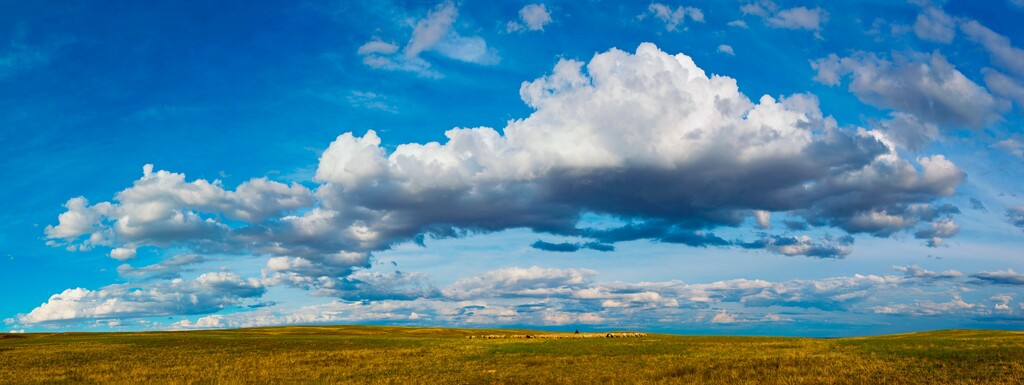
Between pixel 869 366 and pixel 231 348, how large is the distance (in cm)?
5735

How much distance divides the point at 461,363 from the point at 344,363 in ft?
30.2

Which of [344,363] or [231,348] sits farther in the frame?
[231,348]

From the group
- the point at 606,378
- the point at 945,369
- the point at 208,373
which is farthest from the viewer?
the point at 208,373

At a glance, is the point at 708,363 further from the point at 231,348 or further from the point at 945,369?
the point at 231,348

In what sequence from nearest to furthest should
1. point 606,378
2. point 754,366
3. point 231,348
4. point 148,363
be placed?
point 606,378 → point 754,366 → point 148,363 → point 231,348

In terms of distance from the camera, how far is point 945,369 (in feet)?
111

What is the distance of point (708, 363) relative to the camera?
41.0 metres

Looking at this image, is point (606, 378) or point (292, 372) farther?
point (292, 372)

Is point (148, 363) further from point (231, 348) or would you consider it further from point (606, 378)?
point (606, 378)

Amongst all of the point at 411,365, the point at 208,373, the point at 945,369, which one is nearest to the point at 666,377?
the point at 945,369

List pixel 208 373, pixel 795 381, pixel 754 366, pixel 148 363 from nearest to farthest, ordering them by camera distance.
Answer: pixel 795 381 < pixel 754 366 < pixel 208 373 < pixel 148 363

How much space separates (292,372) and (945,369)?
129 ft

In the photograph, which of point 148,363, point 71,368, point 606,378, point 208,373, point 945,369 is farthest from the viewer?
point 148,363

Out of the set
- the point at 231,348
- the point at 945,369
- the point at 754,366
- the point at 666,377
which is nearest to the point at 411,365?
the point at 666,377
